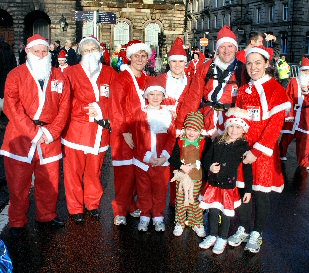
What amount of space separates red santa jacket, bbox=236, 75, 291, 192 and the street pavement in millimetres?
721

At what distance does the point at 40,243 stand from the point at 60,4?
1191 inches

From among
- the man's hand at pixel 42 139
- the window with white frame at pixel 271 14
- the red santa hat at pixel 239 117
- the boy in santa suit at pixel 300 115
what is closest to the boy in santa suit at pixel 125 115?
the man's hand at pixel 42 139

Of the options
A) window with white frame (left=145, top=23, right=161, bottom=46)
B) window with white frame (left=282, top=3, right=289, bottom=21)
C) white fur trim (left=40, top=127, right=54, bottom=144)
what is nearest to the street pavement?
white fur trim (left=40, top=127, right=54, bottom=144)

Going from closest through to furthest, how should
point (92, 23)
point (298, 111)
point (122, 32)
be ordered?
point (298, 111) < point (92, 23) < point (122, 32)

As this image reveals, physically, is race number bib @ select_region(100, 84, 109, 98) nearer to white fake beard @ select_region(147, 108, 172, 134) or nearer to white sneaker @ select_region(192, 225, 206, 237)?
white fake beard @ select_region(147, 108, 172, 134)

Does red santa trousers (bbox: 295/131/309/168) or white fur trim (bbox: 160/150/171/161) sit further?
red santa trousers (bbox: 295/131/309/168)

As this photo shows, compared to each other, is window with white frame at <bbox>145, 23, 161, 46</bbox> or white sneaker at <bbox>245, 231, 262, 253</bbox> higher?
window with white frame at <bbox>145, 23, 161, 46</bbox>

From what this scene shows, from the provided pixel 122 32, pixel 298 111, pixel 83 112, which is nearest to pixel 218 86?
pixel 83 112

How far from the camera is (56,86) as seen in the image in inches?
185

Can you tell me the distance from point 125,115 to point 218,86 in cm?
111

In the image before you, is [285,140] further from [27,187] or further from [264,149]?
[27,187]

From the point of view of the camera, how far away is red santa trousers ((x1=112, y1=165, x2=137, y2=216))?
4.99 meters

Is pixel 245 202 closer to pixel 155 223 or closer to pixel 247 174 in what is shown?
pixel 247 174

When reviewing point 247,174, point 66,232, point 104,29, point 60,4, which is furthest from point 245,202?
point 104,29
